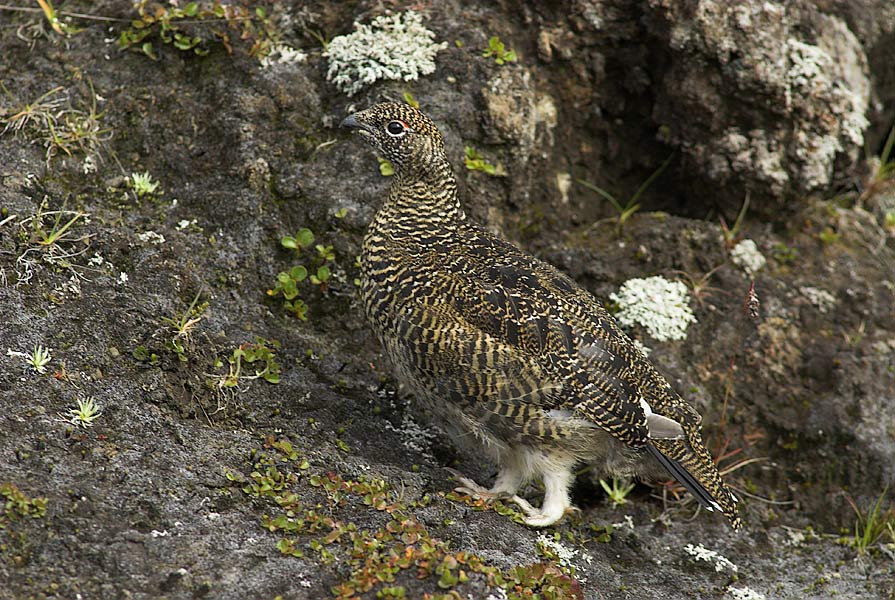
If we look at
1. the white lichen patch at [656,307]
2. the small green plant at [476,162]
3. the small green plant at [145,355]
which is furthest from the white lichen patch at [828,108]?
the small green plant at [145,355]

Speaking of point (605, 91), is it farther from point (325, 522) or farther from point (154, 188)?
point (325, 522)

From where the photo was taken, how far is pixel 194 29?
239 inches

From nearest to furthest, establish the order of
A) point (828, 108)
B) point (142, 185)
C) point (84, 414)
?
point (84, 414), point (142, 185), point (828, 108)

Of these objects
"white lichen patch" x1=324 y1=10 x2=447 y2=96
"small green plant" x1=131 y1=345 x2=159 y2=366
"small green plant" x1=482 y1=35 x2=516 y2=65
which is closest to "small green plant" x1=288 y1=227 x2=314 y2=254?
"white lichen patch" x1=324 y1=10 x2=447 y2=96

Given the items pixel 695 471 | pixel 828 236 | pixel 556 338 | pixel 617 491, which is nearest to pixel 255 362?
pixel 556 338

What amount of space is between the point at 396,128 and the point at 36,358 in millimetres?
2235

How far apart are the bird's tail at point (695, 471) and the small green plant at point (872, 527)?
0.87 m

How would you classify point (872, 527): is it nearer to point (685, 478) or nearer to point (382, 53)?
point (685, 478)

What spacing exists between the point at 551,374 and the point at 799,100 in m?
3.22

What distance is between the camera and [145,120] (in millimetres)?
5883

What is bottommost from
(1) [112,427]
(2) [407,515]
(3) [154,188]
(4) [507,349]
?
(2) [407,515]

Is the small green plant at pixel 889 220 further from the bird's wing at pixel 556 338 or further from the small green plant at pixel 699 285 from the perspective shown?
the bird's wing at pixel 556 338

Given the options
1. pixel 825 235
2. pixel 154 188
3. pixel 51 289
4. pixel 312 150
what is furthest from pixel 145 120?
pixel 825 235

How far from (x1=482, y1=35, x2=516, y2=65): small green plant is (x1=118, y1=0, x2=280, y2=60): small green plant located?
4.81ft
